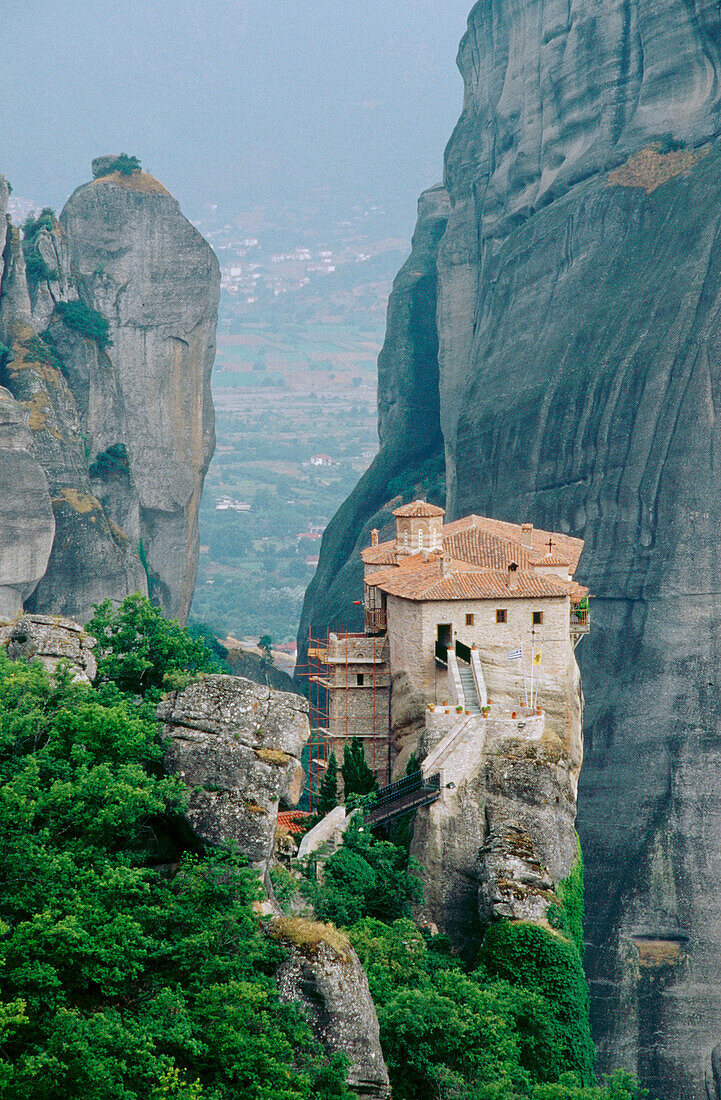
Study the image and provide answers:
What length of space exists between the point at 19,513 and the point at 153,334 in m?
26.5

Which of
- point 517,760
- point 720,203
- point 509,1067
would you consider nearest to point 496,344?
point 720,203

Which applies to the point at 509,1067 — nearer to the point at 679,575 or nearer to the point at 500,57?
the point at 679,575

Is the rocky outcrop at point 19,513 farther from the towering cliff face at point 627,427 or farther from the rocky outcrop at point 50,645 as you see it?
the rocky outcrop at point 50,645

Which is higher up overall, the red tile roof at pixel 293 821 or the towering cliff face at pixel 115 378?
the towering cliff face at pixel 115 378

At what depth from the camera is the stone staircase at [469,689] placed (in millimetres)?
32625

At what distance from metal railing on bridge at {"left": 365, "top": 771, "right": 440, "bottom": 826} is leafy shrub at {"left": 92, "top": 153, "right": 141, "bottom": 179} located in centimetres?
6208

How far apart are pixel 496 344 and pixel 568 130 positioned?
10802 millimetres

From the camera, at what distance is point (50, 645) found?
27.0 metres

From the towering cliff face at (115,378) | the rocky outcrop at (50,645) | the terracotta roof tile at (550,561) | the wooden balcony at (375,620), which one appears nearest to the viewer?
the rocky outcrop at (50,645)

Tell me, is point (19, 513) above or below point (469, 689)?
above

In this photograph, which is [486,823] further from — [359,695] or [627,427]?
[627,427]

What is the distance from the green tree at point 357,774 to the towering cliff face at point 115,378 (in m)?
32.9

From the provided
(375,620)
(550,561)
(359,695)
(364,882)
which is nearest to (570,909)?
(364,882)

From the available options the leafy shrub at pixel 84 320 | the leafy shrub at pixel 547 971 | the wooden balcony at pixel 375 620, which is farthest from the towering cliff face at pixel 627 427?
the leafy shrub at pixel 84 320
